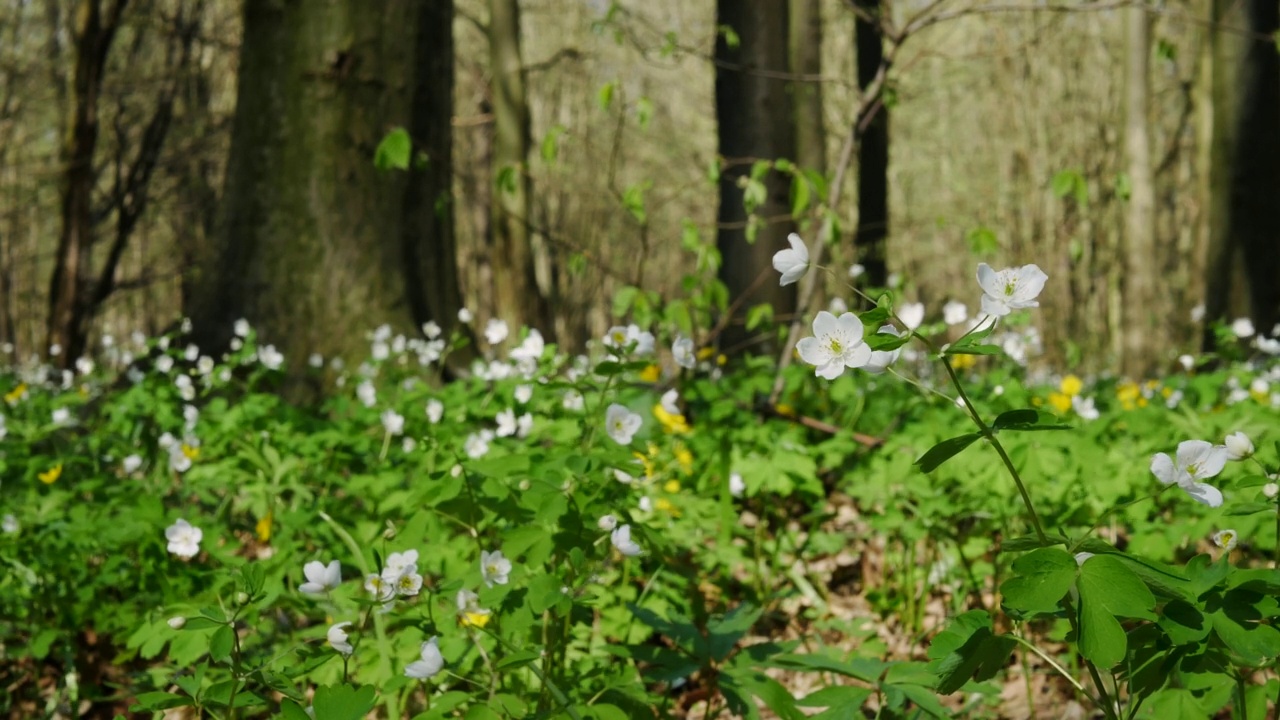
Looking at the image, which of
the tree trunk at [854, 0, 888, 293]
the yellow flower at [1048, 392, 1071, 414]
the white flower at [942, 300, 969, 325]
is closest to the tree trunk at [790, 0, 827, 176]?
the tree trunk at [854, 0, 888, 293]

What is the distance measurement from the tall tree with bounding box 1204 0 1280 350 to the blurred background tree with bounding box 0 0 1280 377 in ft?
0.06

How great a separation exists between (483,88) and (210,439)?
12425mm

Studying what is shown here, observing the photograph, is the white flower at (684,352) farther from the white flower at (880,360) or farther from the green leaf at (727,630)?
the white flower at (880,360)

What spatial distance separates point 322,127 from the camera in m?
4.39

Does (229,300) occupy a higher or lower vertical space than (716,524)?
higher

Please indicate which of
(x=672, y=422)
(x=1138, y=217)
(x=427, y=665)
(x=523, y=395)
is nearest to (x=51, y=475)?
(x=523, y=395)

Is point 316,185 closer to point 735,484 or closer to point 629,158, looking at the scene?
point 735,484

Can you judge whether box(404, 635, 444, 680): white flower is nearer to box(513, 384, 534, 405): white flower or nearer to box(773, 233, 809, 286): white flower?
box(773, 233, 809, 286): white flower

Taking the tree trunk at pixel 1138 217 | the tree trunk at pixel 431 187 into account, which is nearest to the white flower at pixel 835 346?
the tree trunk at pixel 431 187

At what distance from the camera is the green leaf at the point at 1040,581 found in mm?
1051

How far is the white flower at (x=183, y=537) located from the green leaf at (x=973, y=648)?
1.34 meters

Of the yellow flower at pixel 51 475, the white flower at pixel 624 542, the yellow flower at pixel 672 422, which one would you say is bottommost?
the yellow flower at pixel 51 475

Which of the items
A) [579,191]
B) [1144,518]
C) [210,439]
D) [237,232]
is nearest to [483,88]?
[579,191]

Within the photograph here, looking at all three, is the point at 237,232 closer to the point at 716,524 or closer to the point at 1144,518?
the point at 716,524
